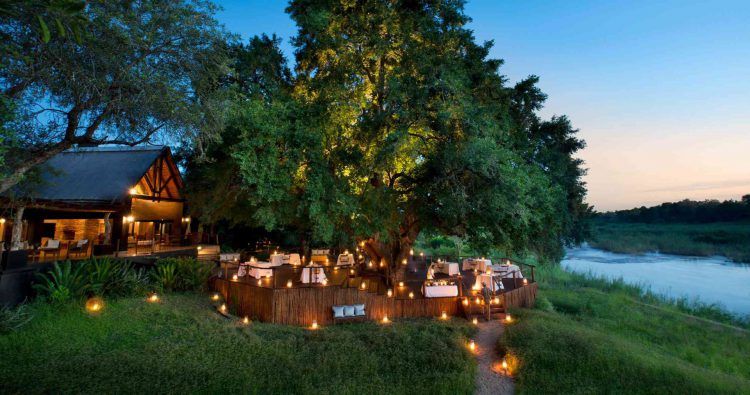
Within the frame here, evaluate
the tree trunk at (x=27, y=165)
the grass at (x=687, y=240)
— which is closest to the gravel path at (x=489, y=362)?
the tree trunk at (x=27, y=165)

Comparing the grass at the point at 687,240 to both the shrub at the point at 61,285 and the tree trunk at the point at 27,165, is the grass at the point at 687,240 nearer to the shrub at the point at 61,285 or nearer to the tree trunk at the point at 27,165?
the shrub at the point at 61,285

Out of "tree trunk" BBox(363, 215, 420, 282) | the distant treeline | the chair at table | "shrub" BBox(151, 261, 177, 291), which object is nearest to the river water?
the distant treeline

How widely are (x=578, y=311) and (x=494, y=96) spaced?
10.3 metres

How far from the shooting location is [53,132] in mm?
9625

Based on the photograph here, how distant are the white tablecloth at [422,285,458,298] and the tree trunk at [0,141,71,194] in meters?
11.4

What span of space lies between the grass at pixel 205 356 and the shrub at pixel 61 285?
0.38 metres

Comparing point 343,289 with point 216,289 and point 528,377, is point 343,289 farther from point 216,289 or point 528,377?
point 528,377

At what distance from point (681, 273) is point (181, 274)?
41506 mm

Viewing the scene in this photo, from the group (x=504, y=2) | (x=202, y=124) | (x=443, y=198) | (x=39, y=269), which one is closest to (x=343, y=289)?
(x=443, y=198)

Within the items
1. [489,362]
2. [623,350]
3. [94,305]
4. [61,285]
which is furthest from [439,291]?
[61,285]

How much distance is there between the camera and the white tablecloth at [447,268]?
16.7 meters

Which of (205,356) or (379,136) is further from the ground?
(379,136)

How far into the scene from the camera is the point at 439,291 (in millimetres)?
13094

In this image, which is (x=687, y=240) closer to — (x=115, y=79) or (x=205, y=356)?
(x=205, y=356)
